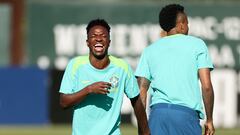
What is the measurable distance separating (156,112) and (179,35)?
0.66 m

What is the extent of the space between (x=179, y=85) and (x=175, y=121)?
290 millimetres

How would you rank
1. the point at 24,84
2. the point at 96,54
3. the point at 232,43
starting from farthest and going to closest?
1. the point at 232,43
2. the point at 24,84
3. the point at 96,54

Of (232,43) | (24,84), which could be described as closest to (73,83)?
(24,84)

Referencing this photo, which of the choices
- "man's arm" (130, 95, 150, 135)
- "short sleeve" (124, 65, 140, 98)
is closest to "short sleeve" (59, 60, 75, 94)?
"short sleeve" (124, 65, 140, 98)

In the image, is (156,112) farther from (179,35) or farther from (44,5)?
(44,5)

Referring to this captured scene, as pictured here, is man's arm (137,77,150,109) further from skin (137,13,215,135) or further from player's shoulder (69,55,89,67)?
player's shoulder (69,55,89,67)

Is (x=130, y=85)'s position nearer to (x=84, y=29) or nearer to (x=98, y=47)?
(x=98, y=47)

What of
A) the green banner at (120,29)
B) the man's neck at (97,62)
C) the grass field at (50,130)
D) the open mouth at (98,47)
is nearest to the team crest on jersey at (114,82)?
the man's neck at (97,62)

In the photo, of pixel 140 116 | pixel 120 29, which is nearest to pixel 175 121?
pixel 140 116

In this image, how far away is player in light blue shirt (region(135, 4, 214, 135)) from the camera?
7.85 m

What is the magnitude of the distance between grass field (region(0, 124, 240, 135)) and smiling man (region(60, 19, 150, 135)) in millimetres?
10879

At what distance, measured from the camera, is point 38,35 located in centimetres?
2550

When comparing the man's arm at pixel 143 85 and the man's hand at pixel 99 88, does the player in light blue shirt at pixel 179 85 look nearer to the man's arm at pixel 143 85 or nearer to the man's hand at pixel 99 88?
the man's arm at pixel 143 85

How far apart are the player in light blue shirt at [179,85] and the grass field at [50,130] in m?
10.5
